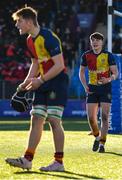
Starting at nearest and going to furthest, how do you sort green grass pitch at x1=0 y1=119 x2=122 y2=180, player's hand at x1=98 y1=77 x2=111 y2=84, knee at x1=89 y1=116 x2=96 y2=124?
green grass pitch at x1=0 y1=119 x2=122 y2=180
player's hand at x1=98 y1=77 x2=111 y2=84
knee at x1=89 y1=116 x2=96 y2=124

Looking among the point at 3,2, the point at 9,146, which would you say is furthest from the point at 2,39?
the point at 9,146

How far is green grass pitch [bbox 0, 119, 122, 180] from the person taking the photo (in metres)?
8.38

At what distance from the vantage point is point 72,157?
34.6 feet

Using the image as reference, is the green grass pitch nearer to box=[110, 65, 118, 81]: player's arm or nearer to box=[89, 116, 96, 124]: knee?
box=[89, 116, 96, 124]: knee

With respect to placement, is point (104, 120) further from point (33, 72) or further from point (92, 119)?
point (33, 72)

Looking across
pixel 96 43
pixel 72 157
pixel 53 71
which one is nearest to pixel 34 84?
pixel 53 71

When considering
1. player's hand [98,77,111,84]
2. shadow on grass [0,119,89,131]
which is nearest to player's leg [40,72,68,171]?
player's hand [98,77,111,84]

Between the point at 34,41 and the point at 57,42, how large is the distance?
275 millimetres

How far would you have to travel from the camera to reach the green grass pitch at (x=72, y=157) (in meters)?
8.38

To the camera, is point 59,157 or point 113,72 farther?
point 113,72

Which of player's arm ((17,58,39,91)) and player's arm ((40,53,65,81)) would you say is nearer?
player's arm ((40,53,65,81))

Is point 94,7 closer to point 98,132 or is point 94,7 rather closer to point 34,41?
point 98,132

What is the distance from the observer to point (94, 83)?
39.1ft

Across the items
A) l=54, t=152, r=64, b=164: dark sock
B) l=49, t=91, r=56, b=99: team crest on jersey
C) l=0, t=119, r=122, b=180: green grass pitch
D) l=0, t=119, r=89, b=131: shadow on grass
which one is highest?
l=49, t=91, r=56, b=99: team crest on jersey
